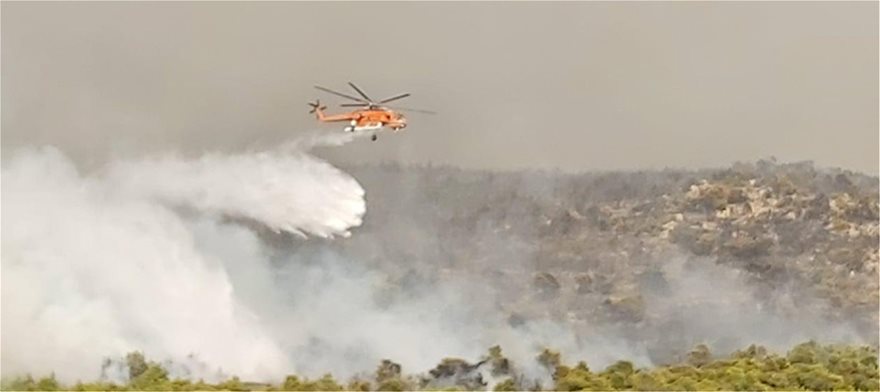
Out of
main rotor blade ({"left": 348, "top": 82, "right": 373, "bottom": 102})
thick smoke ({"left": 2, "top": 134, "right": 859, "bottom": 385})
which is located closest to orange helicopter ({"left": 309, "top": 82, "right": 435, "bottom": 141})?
main rotor blade ({"left": 348, "top": 82, "right": 373, "bottom": 102})

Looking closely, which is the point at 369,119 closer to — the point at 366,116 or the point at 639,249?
the point at 366,116

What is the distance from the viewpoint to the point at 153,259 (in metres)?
13.3

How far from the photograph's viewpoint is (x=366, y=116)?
13.2 metres

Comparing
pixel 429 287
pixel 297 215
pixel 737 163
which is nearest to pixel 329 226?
pixel 297 215

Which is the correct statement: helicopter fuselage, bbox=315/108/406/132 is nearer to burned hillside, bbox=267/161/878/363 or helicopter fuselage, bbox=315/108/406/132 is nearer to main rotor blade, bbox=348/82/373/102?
main rotor blade, bbox=348/82/373/102

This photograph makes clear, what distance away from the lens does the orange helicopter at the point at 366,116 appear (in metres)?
13.2

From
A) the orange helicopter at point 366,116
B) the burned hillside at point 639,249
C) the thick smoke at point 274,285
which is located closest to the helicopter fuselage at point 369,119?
the orange helicopter at point 366,116

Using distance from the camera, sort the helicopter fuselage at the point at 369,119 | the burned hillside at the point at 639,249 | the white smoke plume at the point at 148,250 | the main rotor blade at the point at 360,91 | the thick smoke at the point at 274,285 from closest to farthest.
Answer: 1. the white smoke plume at the point at 148,250
2. the thick smoke at the point at 274,285
3. the helicopter fuselage at the point at 369,119
4. the main rotor blade at the point at 360,91
5. the burned hillside at the point at 639,249

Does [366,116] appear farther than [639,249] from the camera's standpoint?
No

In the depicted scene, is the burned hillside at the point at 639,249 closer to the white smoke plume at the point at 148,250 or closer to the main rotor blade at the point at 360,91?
the white smoke plume at the point at 148,250

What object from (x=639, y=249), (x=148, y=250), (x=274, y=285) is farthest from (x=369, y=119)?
(x=639, y=249)

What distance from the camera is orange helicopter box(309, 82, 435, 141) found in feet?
43.4

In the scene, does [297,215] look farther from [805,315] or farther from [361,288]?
[805,315]

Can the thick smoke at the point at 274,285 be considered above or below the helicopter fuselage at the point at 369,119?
below
